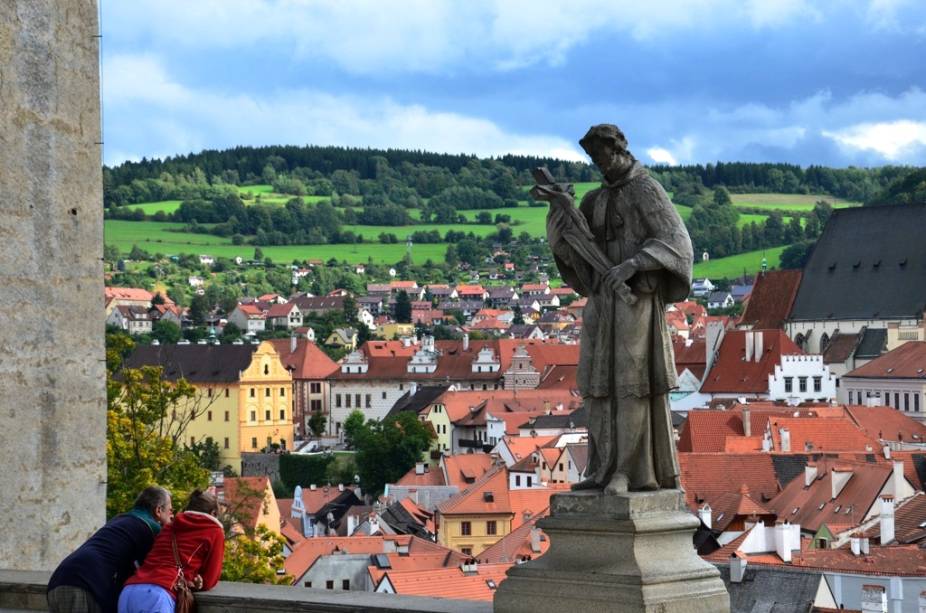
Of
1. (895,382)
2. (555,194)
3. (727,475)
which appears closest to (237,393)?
(895,382)

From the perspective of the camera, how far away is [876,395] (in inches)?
3351

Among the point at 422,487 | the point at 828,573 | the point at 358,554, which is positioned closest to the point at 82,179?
the point at 828,573

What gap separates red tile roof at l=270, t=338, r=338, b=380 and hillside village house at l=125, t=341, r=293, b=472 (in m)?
13.8

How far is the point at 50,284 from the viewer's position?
945cm

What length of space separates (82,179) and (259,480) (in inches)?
1091

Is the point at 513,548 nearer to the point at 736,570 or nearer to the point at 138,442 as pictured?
the point at 736,570

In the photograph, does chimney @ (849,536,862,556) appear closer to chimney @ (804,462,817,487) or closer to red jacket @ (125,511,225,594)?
chimney @ (804,462,817,487)

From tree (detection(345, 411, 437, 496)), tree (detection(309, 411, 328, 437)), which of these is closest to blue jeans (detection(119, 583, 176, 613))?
tree (detection(345, 411, 437, 496))

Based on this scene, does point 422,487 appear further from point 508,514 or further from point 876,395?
point 876,395

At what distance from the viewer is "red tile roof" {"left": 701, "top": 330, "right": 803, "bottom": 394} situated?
8738 centimetres

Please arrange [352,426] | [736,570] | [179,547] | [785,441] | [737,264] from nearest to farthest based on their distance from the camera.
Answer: [179,547]
[736,570]
[785,441]
[352,426]
[737,264]

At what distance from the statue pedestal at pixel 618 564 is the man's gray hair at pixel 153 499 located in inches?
55.9

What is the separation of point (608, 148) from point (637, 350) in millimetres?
664

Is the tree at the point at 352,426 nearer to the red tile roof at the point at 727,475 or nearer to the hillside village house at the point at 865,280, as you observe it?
the hillside village house at the point at 865,280
